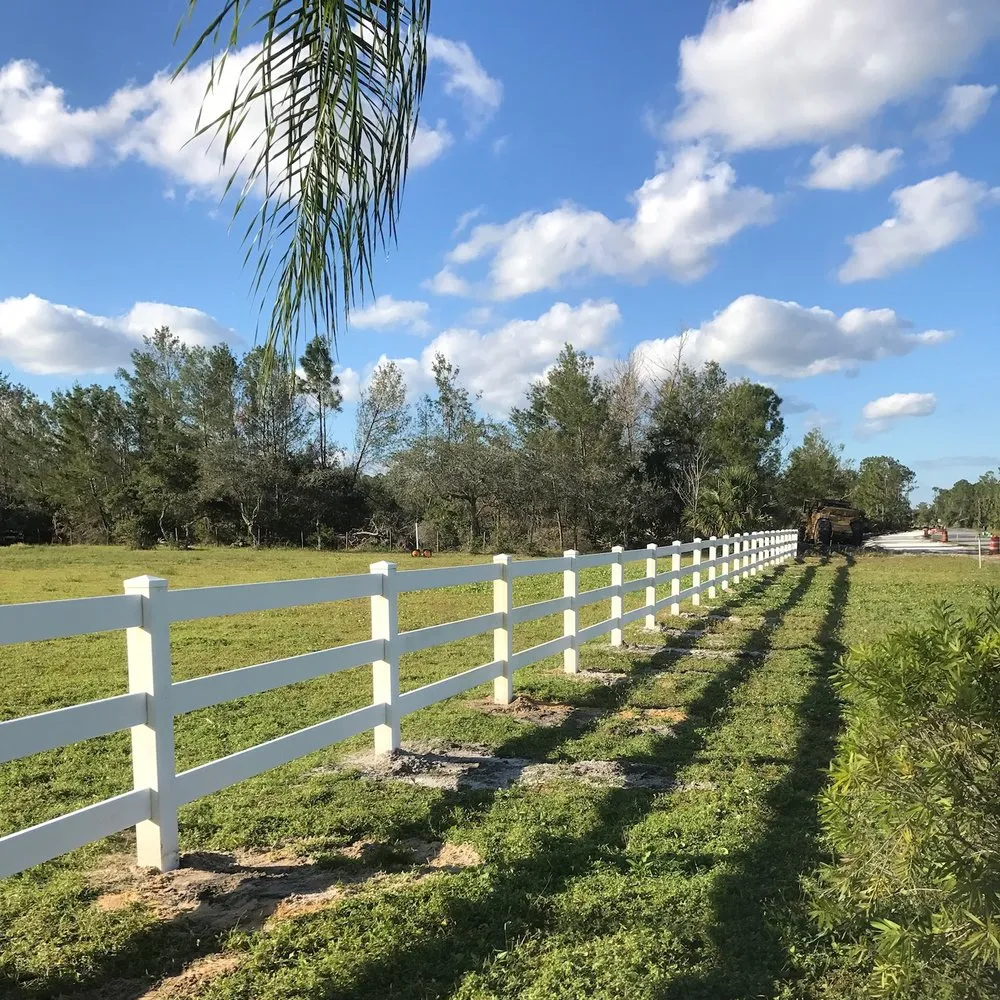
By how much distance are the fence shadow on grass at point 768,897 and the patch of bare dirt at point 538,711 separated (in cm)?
157

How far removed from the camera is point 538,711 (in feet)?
20.8

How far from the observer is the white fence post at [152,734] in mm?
3381

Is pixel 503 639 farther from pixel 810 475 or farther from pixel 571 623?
pixel 810 475

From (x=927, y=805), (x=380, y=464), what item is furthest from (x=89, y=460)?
(x=927, y=805)

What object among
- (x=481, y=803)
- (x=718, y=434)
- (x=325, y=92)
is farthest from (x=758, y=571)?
(x=718, y=434)

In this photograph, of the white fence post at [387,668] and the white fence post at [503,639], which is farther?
the white fence post at [503,639]

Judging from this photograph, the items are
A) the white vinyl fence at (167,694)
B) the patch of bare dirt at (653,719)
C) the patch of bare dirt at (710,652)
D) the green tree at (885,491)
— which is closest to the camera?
the white vinyl fence at (167,694)

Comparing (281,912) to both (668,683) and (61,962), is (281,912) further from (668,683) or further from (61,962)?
(668,683)

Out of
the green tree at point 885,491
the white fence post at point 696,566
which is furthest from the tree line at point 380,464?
the green tree at point 885,491

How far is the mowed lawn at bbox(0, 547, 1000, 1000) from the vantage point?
2.63 metres

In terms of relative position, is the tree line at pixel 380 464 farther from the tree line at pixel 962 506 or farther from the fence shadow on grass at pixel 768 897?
the tree line at pixel 962 506

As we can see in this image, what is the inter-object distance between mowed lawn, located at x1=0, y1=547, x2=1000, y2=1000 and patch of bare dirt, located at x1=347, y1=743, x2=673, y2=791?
0.12 metres

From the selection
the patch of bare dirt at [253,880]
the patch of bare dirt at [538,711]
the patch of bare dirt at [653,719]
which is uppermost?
the patch of bare dirt at [253,880]

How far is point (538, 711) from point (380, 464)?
36.7 metres
